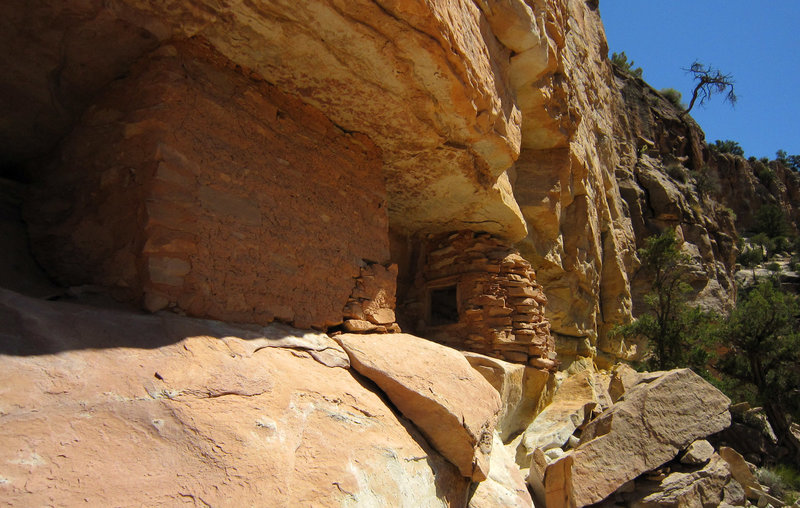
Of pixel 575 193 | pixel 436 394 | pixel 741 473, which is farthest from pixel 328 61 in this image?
pixel 575 193

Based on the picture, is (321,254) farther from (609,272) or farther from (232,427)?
(609,272)

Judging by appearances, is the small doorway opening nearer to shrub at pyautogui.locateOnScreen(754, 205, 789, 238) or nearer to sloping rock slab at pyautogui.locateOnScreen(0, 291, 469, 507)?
sloping rock slab at pyautogui.locateOnScreen(0, 291, 469, 507)

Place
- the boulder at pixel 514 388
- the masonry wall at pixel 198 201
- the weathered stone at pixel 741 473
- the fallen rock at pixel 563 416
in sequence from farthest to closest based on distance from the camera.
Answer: the weathered stone at pixel 741 473 → the fallen rock at pixel 563 416 → the boulder at pixel 514 388 → the masonry wall at pixel 198 201

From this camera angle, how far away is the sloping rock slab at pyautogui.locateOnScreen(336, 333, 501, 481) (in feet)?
9.27

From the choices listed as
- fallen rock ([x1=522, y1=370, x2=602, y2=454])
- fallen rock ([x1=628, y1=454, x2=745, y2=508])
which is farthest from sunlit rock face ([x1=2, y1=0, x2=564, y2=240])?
fallen rock ([x1=628, y1=454, x2=745, y2=508])

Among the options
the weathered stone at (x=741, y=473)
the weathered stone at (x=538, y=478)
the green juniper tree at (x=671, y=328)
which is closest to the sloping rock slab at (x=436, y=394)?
the weathered stone at (x=538, y=478)

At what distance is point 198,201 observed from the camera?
2.59 metres

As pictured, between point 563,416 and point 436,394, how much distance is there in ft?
9.85

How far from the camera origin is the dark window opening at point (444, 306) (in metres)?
6.36

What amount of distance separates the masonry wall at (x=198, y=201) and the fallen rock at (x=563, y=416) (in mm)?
2804

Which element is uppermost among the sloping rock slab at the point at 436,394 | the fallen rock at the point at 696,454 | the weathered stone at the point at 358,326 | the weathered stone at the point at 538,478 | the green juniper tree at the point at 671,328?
the green juniper tree at the point at 671,328

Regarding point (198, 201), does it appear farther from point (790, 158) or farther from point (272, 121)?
point (790, 158)

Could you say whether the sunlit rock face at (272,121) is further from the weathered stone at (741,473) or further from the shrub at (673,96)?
the shrub at (673,96)

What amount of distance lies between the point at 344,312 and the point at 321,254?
17.0 inches
